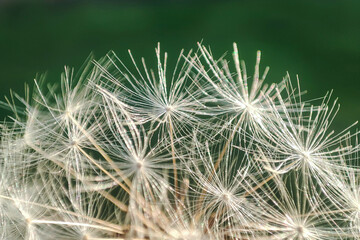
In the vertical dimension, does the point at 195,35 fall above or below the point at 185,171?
above

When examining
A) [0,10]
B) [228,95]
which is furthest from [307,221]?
[0,10]

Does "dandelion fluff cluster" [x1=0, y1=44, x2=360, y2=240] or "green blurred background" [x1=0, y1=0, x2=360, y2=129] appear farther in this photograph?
"green blurred background" [x1=0, y1=0, x2=360, y2=129]

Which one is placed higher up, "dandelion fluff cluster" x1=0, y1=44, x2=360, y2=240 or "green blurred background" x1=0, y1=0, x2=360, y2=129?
"green blurred background" x1=0, y1=0, x2=360, y2=129

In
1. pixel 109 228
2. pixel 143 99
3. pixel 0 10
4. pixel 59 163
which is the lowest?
pixel 109 228

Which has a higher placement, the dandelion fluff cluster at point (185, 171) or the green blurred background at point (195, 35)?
the green blurred background at point (195, 35)

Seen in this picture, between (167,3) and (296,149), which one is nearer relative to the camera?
(296,149)

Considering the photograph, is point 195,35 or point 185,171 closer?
point 185,171

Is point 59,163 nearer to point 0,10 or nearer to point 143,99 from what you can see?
point 143,99

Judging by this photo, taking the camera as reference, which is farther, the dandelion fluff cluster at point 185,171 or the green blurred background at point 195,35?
the green blurred background at point 195,35
